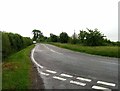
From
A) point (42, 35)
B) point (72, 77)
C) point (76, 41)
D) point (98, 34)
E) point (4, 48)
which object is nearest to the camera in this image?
point (72, 77)

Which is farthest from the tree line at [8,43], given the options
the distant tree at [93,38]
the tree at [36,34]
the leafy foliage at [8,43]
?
the tree at [36,34]

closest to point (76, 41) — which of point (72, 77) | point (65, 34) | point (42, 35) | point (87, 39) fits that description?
point (87, 39)

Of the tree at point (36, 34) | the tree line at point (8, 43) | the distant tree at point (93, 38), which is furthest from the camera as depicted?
the tree at point (36, 34)

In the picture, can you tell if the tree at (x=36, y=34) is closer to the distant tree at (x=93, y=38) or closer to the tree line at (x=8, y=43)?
the distant tree at (x=93, y=38)

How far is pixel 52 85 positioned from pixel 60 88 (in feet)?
2.21

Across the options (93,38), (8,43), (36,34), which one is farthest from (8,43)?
(36,34)

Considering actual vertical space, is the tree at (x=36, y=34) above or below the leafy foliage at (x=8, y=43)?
above

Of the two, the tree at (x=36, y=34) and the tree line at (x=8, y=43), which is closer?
the tree line at (x=8, y=43)

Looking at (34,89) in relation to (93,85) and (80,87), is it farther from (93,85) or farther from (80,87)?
(93,85)

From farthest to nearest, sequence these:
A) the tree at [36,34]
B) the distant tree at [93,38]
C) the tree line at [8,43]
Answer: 1. the tree at [36,34]
2. the distant tree at [93,38]
3. the tree line at [8,43]

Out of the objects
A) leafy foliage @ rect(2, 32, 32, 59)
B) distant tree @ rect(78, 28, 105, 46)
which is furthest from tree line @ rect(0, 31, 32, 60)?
distant tree @ rect(78, 28, 105, 46)

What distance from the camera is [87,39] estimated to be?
51.2 m

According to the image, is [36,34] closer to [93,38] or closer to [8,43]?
[93,38]

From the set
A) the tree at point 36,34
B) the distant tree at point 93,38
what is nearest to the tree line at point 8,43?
the distant tree at point 93,38
